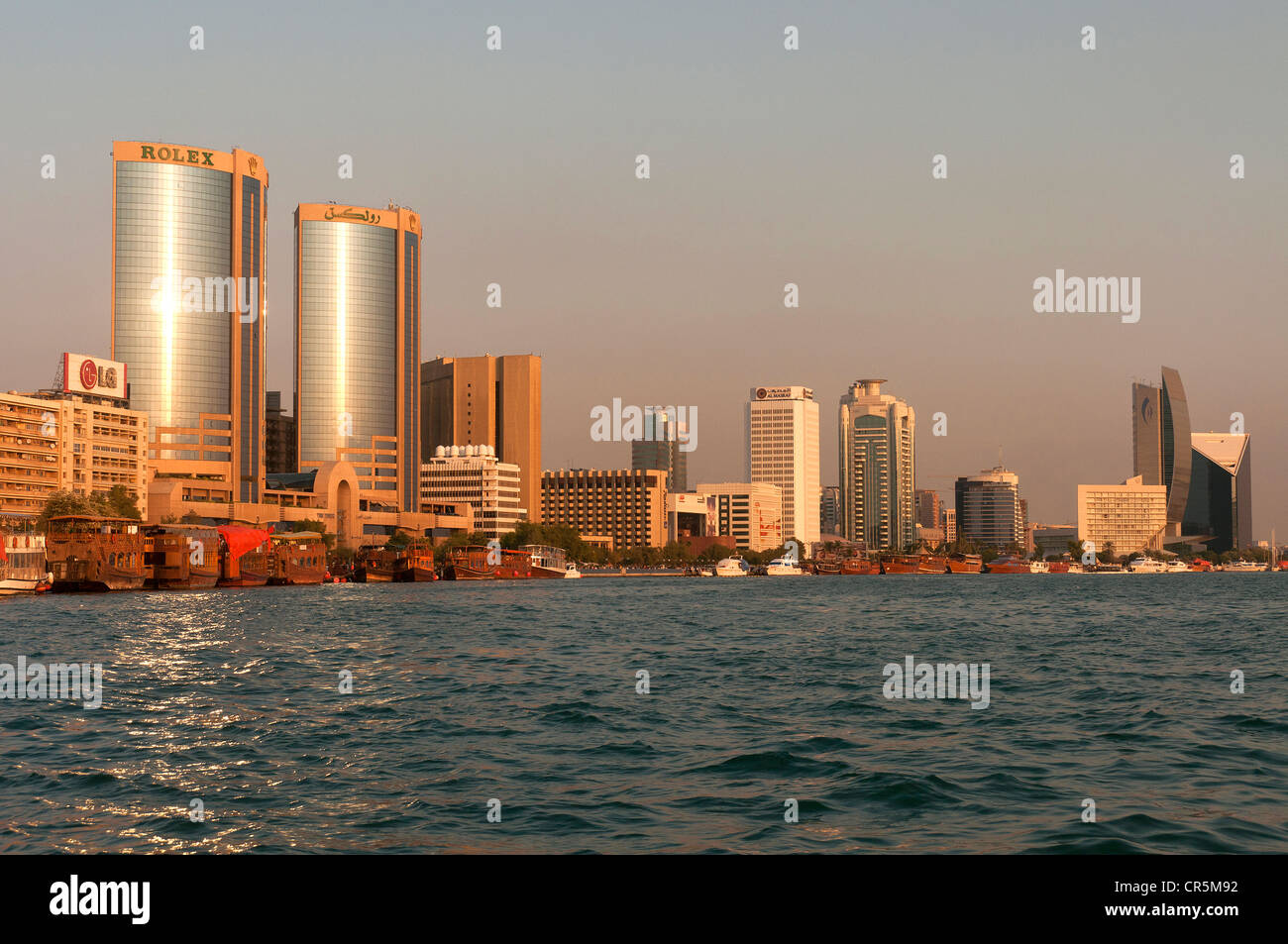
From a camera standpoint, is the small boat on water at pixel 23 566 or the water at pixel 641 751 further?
the small boat on water at pixel 23 566

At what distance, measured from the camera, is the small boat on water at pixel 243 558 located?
144m

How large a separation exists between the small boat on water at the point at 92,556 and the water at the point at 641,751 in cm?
7513

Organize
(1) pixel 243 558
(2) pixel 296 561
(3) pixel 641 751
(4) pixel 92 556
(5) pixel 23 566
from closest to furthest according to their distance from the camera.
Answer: (3) pixel 641 751 < (5) pixel 23 566 < (4) pixel 92 556 < (1) pixel 243 558 < (2) pixel 296 561

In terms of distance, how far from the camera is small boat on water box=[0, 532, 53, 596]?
11331 centimetres

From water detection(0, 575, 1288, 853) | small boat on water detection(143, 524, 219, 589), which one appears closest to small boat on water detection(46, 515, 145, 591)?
small boat on water detection(143, 524, 219, 589)


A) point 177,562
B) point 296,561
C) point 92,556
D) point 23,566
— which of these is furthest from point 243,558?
point 23,566

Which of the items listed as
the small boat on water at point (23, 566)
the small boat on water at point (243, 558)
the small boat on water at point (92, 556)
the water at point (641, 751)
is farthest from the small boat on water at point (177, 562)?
the water at point (641, 751)

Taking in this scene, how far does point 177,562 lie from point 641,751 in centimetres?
12316

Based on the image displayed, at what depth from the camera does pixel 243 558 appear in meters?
149

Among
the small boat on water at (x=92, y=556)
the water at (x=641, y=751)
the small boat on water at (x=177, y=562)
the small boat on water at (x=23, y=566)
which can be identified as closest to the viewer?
the water at (x=641, y=751)

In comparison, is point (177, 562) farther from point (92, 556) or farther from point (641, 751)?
point (641, 751)

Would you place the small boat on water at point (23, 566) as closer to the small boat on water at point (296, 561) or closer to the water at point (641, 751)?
the small boat on water at point (296, 561)

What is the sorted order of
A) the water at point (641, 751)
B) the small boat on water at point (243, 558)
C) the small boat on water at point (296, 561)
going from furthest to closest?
the small boat on water at point (296, 561), the small boat on water at point (243, 558), the water at point (641, 751)
